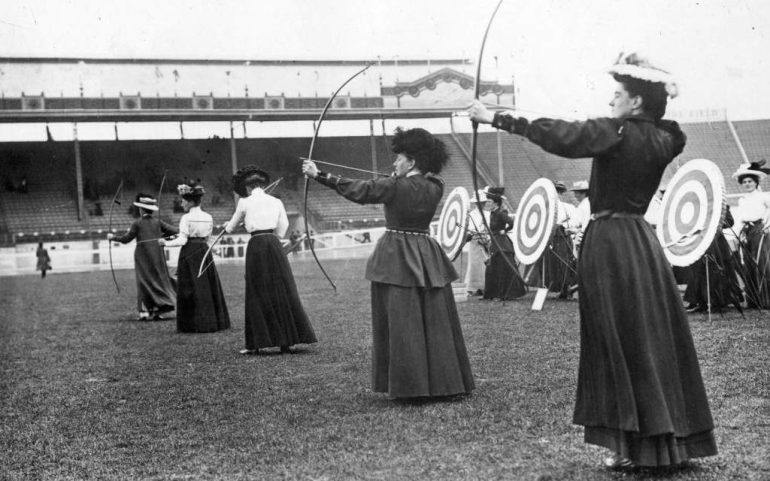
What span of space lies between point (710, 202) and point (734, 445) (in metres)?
3.87

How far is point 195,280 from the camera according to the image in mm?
10461

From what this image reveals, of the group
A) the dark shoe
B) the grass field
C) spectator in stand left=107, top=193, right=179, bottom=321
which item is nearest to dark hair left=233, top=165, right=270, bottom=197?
the grass field

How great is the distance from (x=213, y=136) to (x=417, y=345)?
3320 cm

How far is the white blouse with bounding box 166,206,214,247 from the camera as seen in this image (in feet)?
34.4

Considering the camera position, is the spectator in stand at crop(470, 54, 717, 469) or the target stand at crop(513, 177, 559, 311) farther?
the target stand at crop(513, 177, 559, 311)

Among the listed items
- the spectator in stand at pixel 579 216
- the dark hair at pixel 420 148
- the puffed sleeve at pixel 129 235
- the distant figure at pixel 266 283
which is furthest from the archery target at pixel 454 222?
the dark hair at pixel 420 148

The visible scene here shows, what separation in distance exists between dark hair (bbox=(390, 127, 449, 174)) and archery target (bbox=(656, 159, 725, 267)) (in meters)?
2.71

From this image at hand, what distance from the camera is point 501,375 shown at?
6.26 m

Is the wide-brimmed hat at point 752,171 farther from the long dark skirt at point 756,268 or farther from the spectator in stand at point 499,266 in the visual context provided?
the spectator in stand at point 499,266

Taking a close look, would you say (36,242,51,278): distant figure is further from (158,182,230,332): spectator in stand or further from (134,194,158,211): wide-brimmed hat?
(158,182,230,332): spectator in stand

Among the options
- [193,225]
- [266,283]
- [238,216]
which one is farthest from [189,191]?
[266,283]

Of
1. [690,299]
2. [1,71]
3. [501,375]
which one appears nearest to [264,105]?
[1,71]

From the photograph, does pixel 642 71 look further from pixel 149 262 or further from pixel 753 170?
pixel 149 262

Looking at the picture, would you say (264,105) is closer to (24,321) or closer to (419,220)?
(24,321)
